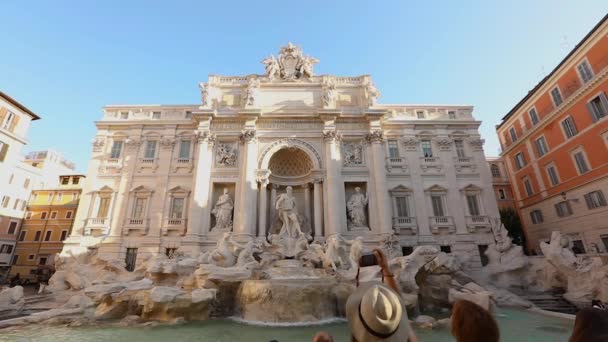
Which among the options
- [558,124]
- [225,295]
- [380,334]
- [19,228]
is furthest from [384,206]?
[19,228]

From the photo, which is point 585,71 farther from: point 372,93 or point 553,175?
point 372,93

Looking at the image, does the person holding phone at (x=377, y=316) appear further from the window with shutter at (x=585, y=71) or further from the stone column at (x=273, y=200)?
the window with shutter at (x=585, y=71)

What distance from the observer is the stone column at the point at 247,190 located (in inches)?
671

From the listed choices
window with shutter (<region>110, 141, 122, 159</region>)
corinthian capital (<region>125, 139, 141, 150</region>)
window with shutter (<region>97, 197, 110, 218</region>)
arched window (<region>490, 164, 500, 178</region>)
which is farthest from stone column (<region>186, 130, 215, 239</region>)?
arched window (<region>490, 164, 500, 178</region>)

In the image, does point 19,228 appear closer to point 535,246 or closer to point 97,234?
point 97,234

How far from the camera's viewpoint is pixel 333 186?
59.0 feet

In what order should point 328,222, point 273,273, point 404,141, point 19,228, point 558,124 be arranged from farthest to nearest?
point 19,228 < point 404,141 < point 558,124 < point 328,222 < point 273,273

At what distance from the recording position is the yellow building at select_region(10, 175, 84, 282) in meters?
26.1

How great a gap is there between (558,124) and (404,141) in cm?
1041

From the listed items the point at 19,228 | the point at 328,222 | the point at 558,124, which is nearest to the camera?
the point at 328,222

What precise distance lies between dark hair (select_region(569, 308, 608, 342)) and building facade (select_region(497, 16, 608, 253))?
2043 centimetres

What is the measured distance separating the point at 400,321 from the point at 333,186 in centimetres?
1623

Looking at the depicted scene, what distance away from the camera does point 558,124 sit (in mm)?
19312

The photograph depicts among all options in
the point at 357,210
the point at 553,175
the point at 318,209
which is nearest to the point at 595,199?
the point at 553,175
